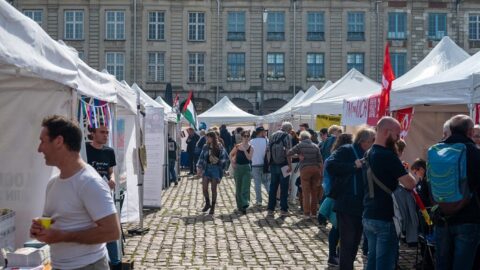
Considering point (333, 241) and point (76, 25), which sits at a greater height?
point (76, 25)

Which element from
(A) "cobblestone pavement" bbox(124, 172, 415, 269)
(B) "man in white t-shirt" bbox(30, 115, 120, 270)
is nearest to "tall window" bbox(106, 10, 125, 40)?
(A) "cobblestone pavement" bbox(124, 172, 415, 269)

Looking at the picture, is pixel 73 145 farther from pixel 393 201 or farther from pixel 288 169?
pixel 288 169

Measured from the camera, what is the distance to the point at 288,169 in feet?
42.7

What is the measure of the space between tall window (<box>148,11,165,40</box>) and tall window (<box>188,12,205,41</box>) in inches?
66.8

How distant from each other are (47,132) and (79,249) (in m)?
0.62

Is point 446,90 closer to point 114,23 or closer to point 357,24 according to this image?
point 357,24

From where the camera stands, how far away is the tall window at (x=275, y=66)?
43625 millimetres

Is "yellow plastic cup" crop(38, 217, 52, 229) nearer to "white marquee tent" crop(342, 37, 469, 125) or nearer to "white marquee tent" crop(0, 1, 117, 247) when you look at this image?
"white marquee tent" crop(0, 1, 117, 247)

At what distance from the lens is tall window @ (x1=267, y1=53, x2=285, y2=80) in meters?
43.6

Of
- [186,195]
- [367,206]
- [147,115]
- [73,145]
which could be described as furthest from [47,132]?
[186,195]

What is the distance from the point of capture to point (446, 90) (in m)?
8.00

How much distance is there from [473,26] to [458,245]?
4113 cm

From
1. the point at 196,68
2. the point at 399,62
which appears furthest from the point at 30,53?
the point at 399,62

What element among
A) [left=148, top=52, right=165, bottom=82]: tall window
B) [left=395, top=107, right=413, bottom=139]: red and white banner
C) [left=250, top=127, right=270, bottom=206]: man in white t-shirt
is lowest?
[left=250, top=127, right=270, bottom=206]: man in white t-shirt
